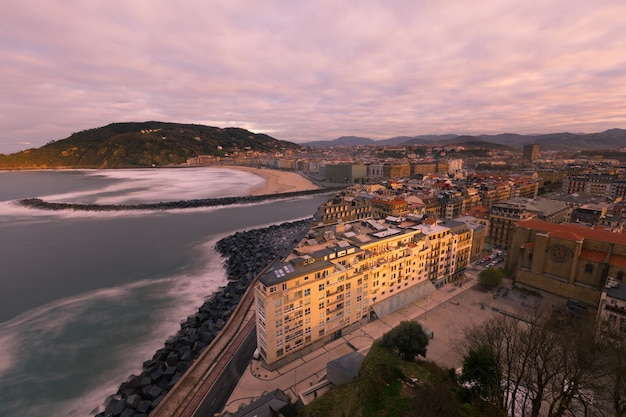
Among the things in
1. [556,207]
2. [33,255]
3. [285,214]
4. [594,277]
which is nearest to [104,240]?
[33,255]

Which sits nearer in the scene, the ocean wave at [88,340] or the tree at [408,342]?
the tree at [408,342]

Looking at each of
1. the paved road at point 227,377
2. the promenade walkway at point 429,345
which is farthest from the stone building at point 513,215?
the paved road at point 227,377

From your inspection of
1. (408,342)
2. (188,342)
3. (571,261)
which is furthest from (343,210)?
(408,342)

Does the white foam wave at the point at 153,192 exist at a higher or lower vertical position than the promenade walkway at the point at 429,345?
higher

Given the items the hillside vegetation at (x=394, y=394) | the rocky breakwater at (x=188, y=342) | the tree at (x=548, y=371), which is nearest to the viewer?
the hillside vegetation at (x=394, y=394)

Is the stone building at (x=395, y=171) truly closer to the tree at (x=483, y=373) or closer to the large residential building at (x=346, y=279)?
the large residential building at (x=346, y=279)

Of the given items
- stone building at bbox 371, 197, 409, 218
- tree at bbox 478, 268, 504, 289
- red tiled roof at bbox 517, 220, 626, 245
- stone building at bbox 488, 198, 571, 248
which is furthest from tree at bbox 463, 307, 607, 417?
stone building at bbox 371, 197, 409, 218

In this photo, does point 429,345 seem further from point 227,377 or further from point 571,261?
point 571,261

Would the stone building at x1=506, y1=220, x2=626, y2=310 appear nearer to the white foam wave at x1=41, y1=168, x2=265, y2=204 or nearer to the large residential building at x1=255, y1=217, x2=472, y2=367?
the large residential building at x1=255, y1=217, x2=472, y2=367
